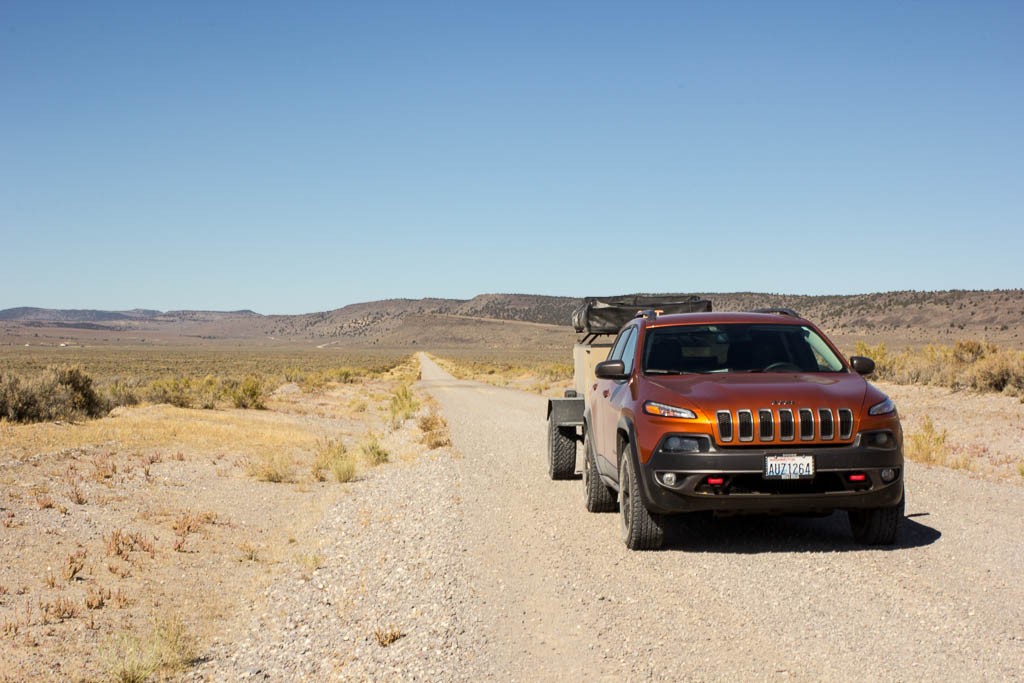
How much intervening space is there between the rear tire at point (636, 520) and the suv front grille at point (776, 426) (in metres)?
0.92

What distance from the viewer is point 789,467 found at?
22.7 feet

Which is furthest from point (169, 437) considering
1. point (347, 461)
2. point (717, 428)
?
point (717, 428)

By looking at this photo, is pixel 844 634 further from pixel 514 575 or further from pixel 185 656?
pixel 185 656

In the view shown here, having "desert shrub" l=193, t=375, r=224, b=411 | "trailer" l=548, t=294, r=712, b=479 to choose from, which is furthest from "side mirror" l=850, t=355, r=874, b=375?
"desert shrub" l=193, t=375, r=224, b=411

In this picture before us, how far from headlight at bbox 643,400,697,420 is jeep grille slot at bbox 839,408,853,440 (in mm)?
1115

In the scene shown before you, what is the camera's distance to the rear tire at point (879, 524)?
7504 mm

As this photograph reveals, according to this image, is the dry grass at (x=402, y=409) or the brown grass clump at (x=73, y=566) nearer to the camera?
the brown grass clump at (x=73, y=566)

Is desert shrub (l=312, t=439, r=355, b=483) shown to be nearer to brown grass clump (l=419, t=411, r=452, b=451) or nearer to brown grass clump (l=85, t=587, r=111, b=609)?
brown grass clump (l=419, t=411, r=452, b=451)

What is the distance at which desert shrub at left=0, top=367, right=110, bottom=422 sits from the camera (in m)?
18.3

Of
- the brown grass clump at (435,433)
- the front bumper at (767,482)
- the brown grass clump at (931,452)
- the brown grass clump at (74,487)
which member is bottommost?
the brown grass clump at (435,433)

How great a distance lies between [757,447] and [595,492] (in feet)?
9.75

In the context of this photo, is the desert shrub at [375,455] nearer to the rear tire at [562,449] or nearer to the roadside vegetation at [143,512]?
the roadside vegetation at [143,512]

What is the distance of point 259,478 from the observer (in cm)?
1492

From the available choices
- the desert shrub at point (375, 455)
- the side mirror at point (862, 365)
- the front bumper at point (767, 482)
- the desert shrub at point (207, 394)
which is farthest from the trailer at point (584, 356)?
the desert shrub at point (207, 394)
